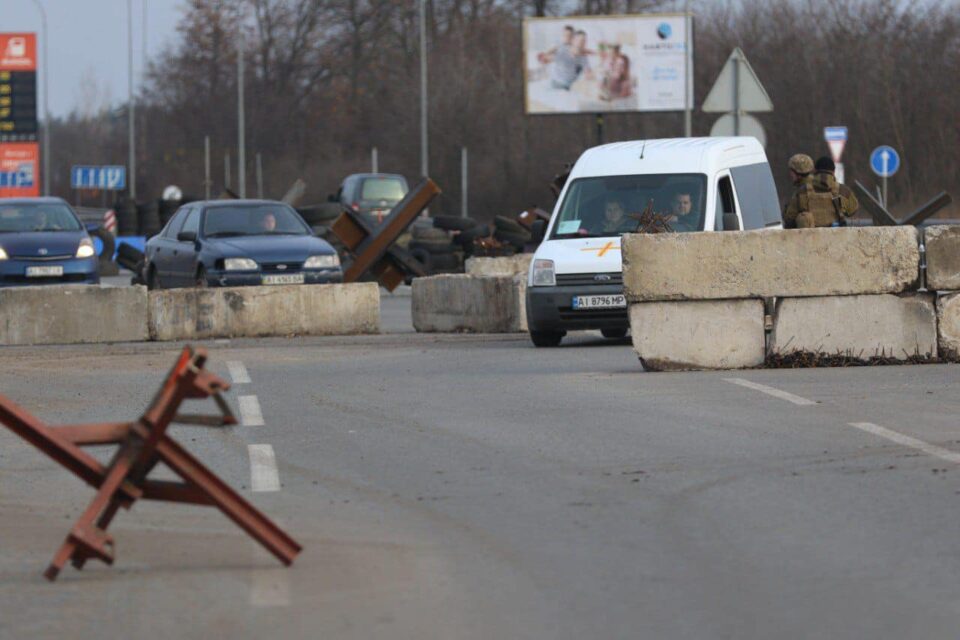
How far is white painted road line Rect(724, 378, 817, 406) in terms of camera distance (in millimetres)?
11734

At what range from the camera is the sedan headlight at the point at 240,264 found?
904 inches

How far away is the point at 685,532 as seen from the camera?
722 centimetres

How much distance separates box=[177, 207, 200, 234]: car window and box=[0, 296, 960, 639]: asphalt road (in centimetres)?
1103

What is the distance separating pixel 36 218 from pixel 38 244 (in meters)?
1.27

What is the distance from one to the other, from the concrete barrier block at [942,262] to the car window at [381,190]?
31547mm

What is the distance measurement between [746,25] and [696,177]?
3950cm

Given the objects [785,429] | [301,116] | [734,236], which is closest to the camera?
[785,429]

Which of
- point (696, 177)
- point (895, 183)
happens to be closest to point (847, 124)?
point (895, 183)

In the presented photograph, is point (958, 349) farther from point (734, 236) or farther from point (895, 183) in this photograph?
point (895, 183)

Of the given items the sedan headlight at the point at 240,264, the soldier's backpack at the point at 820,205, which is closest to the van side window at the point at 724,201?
the soldier's backpack at the point at 820,205

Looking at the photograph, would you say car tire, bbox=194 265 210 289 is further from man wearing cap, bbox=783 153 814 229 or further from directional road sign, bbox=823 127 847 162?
directional road sign, bbox=823 127 847 162

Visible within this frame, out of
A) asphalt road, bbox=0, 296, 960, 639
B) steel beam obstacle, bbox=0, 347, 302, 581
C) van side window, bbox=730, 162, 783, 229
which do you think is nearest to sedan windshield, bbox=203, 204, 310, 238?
van side window, bbox=730, 162, 783, 229

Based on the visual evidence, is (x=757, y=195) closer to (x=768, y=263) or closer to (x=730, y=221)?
(x=730, y=221)

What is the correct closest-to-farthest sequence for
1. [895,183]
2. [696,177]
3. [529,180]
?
[696,177]
[895,183]
[529,180]
